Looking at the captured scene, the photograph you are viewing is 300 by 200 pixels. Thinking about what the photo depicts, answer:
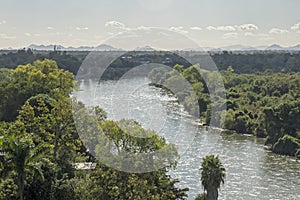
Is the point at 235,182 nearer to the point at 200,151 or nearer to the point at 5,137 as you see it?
the point at 200,151

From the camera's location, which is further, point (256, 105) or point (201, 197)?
point (256, 105)

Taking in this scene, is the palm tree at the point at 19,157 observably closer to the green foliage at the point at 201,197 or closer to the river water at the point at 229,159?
the green foliage at the point at 201,197

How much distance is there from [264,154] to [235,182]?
9283 mm

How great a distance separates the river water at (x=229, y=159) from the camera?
27.4m

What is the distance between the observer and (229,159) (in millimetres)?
34312

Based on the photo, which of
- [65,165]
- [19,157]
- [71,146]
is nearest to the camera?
[19,157]

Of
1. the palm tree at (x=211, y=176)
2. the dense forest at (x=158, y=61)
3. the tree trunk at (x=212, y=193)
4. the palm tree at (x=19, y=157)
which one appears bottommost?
the tree trunk at (x=212, y=193)

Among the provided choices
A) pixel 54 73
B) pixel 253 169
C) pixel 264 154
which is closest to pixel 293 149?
pixel 264 154

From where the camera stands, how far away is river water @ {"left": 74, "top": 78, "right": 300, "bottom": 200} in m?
27.4

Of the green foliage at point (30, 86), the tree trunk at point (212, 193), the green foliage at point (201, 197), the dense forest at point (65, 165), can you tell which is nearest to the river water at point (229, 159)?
the green foliage at point (201, 197)

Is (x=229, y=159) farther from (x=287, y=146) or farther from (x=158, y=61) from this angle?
(x=158, y=61)

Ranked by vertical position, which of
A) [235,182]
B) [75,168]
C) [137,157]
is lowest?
[235,182]

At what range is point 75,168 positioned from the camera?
73.5ft

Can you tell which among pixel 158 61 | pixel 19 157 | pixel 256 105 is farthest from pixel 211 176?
pixel 158 61
